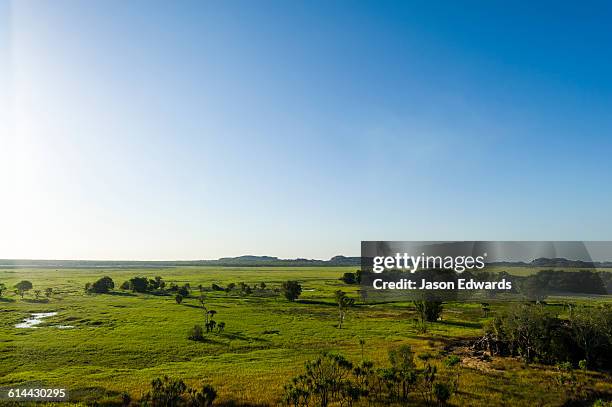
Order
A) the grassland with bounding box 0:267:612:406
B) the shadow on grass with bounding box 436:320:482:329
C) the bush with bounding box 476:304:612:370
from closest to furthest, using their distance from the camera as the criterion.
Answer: the grassland with bounding box 0:267:612:406, the bush with bounding box 476:304:612:370, the shadow on grass with bounding box 436:320:482:329

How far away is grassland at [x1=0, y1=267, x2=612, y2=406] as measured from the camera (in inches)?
1561

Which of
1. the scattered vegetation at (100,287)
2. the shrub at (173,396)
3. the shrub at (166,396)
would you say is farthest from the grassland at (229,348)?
the scattered vegetation at (100,287)

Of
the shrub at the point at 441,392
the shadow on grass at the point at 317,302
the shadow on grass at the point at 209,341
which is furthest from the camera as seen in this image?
the shadow on grass at the point at 317,302

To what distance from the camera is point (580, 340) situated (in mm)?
49844

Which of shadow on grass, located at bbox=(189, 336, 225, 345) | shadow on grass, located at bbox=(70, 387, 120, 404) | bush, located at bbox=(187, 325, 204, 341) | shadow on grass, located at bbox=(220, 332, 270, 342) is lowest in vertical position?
shadow on grass, located at bbox=(220, 332, 270, 342)

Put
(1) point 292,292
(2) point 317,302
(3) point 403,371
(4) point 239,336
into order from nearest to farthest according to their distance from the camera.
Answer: (3) point 403,371
(4) point 239,336
(2) point 317,302
(1) point 292,292

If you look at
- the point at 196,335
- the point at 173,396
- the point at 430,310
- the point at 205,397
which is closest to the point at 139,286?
the point at 196,335

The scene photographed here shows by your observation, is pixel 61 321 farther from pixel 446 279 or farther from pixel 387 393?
pixel 446 279

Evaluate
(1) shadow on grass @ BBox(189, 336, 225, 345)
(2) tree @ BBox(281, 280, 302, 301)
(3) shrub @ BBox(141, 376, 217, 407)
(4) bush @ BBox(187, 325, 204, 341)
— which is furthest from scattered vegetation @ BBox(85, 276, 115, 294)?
(3) shrub @ BBox(141, 376, 217, 407)

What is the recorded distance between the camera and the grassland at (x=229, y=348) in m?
39.7

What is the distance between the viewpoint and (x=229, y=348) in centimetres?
5922

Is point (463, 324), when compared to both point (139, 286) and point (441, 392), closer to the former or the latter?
point (441, 392)

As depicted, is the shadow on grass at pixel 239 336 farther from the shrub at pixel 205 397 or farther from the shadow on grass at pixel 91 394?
the shrub at pixel 205 397

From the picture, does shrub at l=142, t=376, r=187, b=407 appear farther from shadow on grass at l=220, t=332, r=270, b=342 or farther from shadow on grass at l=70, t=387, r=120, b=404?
shadow on grass at l=220, t=332, r=270, b=342
